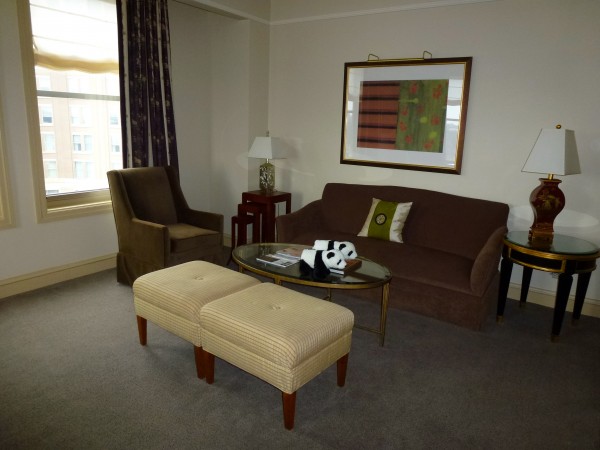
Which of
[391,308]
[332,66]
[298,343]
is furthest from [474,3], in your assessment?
[298,343]

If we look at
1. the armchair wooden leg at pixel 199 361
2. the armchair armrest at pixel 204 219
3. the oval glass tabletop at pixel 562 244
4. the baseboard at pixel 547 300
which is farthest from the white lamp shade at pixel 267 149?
the baseboard at pixel 547 300

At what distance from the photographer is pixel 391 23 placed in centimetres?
416

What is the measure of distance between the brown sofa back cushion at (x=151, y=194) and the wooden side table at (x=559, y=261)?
2920mm

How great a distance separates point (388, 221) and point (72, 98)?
9.61 feet

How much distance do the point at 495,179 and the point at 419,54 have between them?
1309mm

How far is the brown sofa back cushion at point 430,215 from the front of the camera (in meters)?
3.64

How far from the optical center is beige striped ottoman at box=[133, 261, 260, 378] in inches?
97.4

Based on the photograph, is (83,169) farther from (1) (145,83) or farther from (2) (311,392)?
(2) (311,392)

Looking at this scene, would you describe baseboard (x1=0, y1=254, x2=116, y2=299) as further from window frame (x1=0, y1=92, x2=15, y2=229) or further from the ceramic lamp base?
the ceramic lamp base

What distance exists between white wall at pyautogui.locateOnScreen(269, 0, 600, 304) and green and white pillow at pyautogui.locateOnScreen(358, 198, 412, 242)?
50cm

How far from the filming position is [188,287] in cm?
261

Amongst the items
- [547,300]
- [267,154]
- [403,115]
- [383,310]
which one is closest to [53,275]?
[267,154]

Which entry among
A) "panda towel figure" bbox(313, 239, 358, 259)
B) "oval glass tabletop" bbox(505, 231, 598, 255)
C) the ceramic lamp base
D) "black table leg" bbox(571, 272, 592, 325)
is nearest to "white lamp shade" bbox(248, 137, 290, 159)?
the ceramic lamp base

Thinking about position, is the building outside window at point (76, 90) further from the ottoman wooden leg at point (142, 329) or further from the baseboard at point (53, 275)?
the ottoman wooden leg at point (142, 329)
